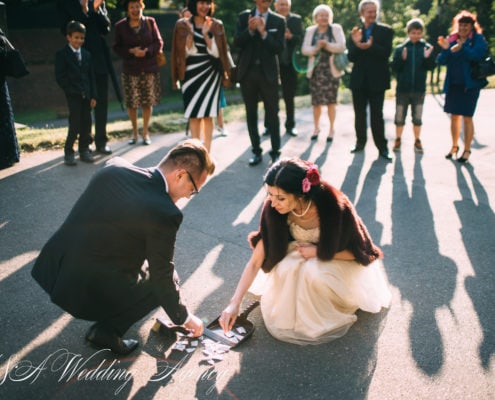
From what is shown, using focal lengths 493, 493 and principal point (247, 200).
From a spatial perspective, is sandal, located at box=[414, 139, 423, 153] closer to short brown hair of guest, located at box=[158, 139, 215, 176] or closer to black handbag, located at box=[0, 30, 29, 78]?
short brown hair of guest, located at box=[158, 139, 215, 176]

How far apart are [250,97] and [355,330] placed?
4022 mm

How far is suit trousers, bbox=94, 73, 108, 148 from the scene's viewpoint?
692cm

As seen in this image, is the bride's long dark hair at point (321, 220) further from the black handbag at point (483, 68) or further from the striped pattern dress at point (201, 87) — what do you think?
the black handbag at point (483, 68)

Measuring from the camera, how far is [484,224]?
4.85m

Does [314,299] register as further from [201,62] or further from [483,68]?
[483,68]

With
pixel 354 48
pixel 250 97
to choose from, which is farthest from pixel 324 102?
pixel 250 97

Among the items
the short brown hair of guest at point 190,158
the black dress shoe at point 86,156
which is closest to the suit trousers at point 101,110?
the black dress shoe at point 86,156

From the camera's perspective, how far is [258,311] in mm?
3500

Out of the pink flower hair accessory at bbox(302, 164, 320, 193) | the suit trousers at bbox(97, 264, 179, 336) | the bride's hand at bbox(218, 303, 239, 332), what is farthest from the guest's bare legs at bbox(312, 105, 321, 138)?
the suit trousers at bbox(97, 264, 179, 336)

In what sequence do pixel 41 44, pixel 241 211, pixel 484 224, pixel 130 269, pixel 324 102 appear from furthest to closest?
1. pixel 41 44
2. pixel 324 102
3. pixel 241 211
4. pixel 484 224
5. pixel 130 269

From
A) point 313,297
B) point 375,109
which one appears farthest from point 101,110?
point 313,297

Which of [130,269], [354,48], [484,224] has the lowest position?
[484,224]

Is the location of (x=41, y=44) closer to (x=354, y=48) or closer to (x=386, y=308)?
(x=354, y=48)

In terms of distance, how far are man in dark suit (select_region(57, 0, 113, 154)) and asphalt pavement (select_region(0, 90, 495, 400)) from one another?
75 centimetres
